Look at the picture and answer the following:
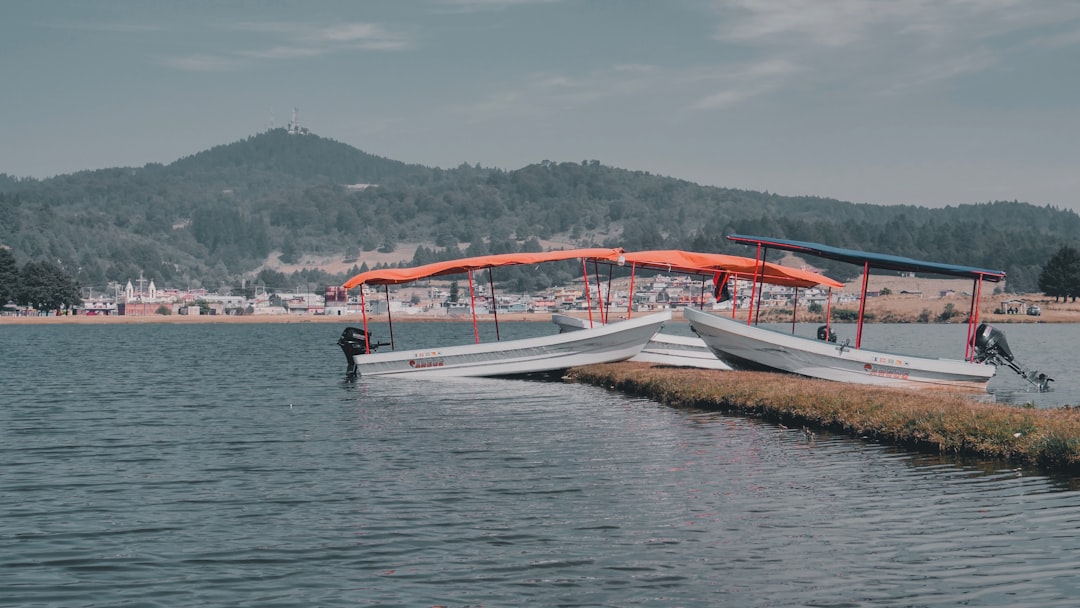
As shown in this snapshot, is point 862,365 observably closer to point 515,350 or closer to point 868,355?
point 868,355

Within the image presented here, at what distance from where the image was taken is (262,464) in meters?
26.5

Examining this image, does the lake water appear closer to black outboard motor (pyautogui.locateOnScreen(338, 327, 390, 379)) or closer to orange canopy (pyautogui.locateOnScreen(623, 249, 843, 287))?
orange canopy (pyautogui.locateOnScreen(623, 249, 843, 287))

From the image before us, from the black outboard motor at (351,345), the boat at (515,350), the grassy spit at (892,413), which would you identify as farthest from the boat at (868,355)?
the black outboard motor at (351,345)

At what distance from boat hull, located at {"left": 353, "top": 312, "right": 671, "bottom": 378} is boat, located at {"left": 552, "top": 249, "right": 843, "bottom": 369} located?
1.20 m

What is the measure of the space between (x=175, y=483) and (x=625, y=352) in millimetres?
27914

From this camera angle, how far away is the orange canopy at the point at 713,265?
1887 inches

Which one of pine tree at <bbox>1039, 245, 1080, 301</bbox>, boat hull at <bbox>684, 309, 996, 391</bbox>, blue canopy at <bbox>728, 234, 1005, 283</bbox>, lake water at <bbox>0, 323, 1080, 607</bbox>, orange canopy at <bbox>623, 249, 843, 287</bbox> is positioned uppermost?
blue canopy at <bbox>728, 234, 1005, 283</bbox>

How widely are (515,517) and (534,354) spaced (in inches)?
1163

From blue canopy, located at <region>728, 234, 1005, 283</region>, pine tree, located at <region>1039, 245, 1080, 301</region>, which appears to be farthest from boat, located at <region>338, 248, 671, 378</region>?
pine tree, located at <region>1039, 245, 1080, 301</region>

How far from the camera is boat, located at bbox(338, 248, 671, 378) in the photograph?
48094 millimetres

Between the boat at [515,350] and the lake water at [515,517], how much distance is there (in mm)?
13121

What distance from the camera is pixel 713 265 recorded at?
158 feet

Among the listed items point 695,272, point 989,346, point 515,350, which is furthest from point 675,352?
point 989,346

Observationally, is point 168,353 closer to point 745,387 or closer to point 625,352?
point 625,352
